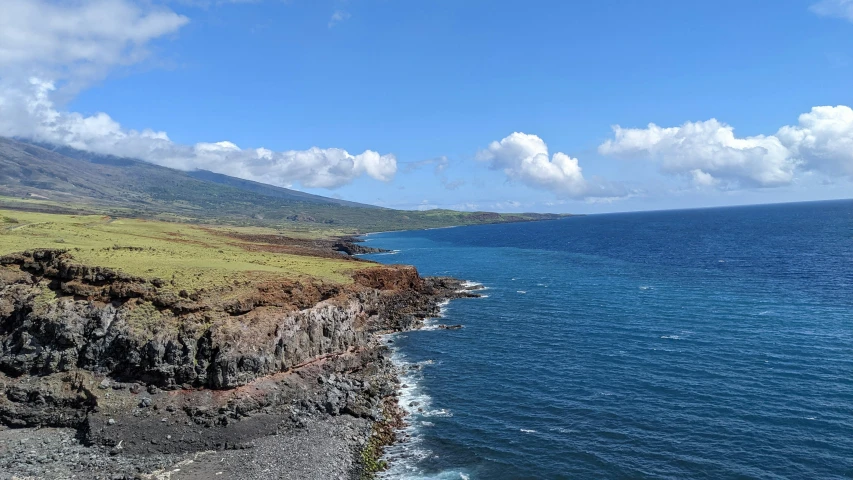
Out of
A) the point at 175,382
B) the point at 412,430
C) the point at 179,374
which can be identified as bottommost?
the point at 412,430

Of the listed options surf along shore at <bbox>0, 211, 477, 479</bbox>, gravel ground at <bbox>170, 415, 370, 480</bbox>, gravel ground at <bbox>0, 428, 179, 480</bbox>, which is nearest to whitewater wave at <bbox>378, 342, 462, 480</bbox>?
surf along shore at <bbox>0, 211, 477, 479</bbox>

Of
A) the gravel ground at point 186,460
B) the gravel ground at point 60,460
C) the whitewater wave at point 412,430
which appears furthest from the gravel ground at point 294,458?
the gravel ground at point 60,460

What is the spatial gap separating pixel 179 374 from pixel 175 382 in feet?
2.85

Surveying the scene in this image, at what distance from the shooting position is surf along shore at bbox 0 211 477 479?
1631 inches

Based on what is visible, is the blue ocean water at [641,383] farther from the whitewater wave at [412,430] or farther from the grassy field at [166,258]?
the grassy field at [166,258]

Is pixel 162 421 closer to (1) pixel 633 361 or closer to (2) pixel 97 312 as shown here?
(2) pixel 97 312

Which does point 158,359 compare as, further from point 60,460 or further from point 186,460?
point 186,460

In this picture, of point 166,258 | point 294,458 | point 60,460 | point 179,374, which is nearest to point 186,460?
point 294,458

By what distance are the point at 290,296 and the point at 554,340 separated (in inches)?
1510

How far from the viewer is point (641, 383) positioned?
5350cm

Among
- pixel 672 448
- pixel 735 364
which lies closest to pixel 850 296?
pixel 735 364

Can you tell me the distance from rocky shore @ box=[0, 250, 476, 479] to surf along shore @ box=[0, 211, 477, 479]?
0.13m

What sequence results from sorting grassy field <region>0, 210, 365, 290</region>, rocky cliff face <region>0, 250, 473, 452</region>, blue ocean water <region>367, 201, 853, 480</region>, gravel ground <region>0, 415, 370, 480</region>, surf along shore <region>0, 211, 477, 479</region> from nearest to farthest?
gravel ground <region>0, 415, 370, 480</region> → blue ocean water <region>367, 201, 853, 480</region> → surf along shore <region>0, 211, 477, 479</region> → rocky cliff face <region>0, 250, 473, 452</region> → grassy field <region>0, 210, 365, 290</region>

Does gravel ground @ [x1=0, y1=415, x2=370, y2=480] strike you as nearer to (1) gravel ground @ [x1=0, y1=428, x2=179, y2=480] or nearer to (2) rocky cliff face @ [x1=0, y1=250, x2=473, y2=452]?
(1) gravel ground @ [x1=0, y1=428, x2=179, y2=480]
